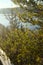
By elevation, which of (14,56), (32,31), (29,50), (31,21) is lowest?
(14,56)

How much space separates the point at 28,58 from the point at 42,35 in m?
2.24

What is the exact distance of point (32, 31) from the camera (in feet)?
30.2

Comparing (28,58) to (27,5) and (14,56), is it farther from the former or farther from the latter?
(27,5)

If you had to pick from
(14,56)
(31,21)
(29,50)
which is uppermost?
(31,21)

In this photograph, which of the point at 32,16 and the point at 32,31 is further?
the point at 32,31

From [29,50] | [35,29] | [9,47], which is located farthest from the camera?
[9,47]

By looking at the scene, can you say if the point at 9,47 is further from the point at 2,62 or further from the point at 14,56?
the point at 2,62

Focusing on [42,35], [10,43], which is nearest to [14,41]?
[10,43]

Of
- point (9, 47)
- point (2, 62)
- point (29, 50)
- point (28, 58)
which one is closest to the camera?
point (2, 62)

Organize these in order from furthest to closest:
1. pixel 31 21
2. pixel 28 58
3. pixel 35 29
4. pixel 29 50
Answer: pixel 28 58 → pixel 29 50 → pixel 35 29 → pixel 31 21

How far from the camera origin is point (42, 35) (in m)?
8.48

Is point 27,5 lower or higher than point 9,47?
higher

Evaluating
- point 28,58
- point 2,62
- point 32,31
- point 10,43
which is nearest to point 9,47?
point 10,43

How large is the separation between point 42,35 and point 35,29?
71 centimetres
